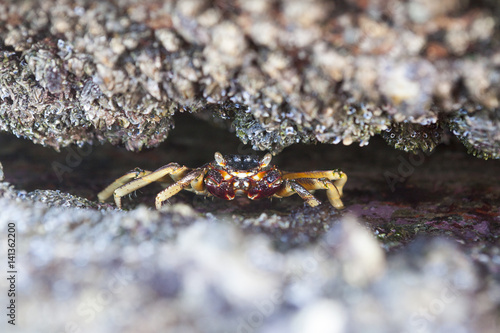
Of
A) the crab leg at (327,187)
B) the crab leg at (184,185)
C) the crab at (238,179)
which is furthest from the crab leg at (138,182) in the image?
the crab leg at (327,187)

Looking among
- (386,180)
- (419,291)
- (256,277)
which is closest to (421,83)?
(419,291)

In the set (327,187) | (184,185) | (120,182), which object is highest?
(327,187)

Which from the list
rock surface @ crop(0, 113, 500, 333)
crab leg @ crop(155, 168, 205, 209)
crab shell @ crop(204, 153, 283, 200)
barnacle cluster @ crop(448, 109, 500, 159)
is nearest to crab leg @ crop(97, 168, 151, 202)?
crab leg @ crop(155, 168, 205, 209)

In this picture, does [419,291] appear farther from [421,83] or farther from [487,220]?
[487,220]

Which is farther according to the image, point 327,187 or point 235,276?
point 327,187

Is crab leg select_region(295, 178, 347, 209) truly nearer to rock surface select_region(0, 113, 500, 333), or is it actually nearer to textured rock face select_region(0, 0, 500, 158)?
textured rock face select_region(0, 0, 500, 158)

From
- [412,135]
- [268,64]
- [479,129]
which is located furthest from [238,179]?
[479,129]

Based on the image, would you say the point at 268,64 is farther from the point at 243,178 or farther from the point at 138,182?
the point at 138,182
